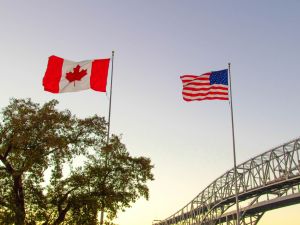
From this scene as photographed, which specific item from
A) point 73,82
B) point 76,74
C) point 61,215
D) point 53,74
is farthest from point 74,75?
point 61,215

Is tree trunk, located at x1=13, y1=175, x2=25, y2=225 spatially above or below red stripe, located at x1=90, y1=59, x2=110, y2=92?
below

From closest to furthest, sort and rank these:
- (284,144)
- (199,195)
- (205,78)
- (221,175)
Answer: (205,78)
(284,144)
(221,175)
(199,195)

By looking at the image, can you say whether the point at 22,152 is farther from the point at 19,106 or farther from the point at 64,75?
the point at 64,75

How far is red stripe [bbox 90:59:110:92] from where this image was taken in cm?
3088

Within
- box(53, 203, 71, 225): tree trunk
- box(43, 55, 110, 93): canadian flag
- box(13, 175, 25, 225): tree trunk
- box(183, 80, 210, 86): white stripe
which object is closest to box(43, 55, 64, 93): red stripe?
box(43, 55, 110, 93): canadian flag

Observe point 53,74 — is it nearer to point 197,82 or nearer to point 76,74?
point 76,74

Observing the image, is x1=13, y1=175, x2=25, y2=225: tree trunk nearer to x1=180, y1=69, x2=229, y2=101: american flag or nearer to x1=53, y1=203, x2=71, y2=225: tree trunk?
x1=53, y1=203, x2=71, y2=225: tree trunk

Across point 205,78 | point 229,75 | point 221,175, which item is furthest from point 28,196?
point 221,175

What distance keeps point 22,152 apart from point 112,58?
9.83m

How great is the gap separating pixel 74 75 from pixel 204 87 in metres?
10.6

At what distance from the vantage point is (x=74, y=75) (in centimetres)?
3131

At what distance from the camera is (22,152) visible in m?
30.7

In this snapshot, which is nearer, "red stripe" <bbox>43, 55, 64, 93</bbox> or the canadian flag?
"red stripe" <bbox>43, 55, 64, 93</bbox>

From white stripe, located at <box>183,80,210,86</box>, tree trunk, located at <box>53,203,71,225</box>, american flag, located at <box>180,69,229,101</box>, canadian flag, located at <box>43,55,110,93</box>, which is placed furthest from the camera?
white stripe, located at <box>183,80,210,86</box>
